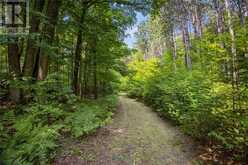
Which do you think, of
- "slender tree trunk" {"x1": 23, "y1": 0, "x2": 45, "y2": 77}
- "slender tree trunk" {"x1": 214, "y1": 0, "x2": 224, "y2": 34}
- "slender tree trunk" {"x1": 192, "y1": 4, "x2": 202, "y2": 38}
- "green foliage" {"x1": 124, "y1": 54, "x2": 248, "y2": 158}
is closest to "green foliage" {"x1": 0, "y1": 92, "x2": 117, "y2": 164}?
"slender tree trunk" {"x1": 23, "y1": 0, "x2": 45, "y2": 77}

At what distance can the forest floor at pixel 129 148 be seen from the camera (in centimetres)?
398

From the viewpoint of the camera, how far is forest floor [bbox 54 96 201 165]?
398cm

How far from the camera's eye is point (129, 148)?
4598mm

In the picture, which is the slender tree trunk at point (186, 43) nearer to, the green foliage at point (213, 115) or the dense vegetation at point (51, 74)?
the dense vegetation at point (51, 74)

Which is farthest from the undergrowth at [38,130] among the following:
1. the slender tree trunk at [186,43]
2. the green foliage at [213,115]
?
the slender tree trunk at [186,43]

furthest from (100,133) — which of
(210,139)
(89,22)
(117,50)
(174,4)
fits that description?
(174,4)

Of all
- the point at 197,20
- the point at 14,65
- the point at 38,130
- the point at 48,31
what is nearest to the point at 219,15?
the point at 197,20

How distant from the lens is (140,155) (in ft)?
13.9

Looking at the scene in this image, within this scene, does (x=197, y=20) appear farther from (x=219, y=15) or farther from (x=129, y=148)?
(x=129, y=148)

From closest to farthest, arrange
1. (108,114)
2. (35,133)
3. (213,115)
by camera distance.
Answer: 1. (35,133)
2. (213,115)
3. (108,114)

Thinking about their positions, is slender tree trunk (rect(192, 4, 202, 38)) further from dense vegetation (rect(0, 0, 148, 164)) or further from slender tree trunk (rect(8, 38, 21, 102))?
slender tree trunk (rect(8, 38, 21, 102))

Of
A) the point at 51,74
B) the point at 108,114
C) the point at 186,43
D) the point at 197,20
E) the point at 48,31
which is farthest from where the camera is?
the point at 197,20

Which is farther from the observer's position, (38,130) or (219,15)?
(219,15)

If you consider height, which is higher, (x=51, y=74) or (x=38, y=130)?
(x=51, y=74)
